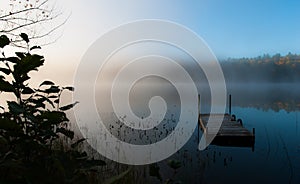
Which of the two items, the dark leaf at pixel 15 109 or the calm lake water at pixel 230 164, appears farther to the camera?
the calm lake water at pixel 230 164

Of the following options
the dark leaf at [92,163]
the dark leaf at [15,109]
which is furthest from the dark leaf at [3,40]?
the dark leaf at [92,163]

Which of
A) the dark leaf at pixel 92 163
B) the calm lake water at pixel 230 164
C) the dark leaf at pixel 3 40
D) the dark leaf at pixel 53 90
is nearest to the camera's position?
the dark leaf at pixel 3 40

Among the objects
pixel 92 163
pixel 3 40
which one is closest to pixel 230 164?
pixel 92 163

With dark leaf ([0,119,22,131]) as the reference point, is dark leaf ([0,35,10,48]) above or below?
above

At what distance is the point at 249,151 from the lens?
11352 mm

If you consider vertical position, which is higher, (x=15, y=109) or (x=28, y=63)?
(x=28, y=63)

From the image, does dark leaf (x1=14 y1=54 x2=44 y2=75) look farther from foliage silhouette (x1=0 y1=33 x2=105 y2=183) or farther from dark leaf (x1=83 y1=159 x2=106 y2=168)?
dark leaf (x1=83 y1=159 x2=106 y2=168)

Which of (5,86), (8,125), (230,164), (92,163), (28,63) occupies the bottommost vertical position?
(230,164)

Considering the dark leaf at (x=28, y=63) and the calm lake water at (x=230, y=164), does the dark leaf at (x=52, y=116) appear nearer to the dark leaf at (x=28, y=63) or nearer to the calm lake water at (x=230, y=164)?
the dark leaf at (x=28, y=63)

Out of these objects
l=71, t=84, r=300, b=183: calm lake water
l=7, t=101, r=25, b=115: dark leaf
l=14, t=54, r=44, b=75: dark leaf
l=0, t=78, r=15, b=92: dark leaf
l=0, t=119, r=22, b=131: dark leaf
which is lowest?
l=71, t=84, r=300, b=183: calm lake water

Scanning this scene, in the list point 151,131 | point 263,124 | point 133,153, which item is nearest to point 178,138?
point 151,131

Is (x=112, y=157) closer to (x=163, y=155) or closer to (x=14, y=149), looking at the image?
(x=163, y=155)

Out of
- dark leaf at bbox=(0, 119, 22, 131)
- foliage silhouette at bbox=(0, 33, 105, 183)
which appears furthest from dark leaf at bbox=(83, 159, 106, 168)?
dark leaf at bbox=(0, 119, 22, 131)

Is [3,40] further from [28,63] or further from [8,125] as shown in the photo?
[8,125]
